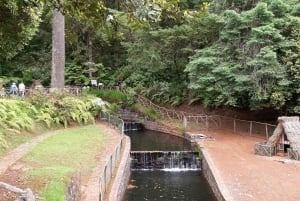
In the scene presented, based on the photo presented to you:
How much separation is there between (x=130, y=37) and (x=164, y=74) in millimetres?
5307

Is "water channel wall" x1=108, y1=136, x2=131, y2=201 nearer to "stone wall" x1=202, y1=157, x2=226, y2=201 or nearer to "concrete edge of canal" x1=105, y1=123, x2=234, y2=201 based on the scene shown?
"concrete edge of canal" x1=105, y1=123, x2=234, y2=201

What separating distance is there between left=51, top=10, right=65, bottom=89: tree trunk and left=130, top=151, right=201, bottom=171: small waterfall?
23.6 feet

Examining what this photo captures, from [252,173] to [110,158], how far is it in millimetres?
5697

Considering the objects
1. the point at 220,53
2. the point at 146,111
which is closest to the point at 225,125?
the point at 220,53

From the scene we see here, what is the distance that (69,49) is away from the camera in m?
44.4

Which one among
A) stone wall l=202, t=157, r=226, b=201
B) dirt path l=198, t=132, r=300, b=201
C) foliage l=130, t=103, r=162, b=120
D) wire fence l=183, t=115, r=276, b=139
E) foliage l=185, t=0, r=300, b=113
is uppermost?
foliage l=185, t=0, r=300, b=113

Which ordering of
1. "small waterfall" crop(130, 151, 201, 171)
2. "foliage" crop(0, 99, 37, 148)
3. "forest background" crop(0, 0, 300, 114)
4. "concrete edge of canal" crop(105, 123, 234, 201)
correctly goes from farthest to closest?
"forest background" crop(0, 0, 300, 114) < "small waterfall" crop(130, 151, 201, 171) < "foliage" crop(0, 99, 37, 148) < "concrete edge of canal" crop(105, 123, 234, 201)

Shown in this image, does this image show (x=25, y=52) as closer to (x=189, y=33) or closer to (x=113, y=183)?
(x=189, y=33)

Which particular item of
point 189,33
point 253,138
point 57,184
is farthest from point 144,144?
point 57,184

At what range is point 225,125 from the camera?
27812 millimetres

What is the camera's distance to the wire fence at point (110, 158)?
38.5ft

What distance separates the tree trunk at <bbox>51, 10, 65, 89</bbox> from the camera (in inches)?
938

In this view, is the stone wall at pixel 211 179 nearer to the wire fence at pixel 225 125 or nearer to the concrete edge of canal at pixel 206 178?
the concrete edge of canal at pixel 206 178

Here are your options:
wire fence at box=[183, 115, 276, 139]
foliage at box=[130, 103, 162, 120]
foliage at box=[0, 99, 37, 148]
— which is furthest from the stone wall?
foliage at box=[130, 103, 162, 120]
